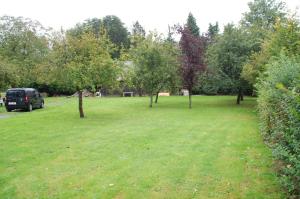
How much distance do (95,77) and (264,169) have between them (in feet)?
40.3

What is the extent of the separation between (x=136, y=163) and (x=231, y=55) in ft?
66.3

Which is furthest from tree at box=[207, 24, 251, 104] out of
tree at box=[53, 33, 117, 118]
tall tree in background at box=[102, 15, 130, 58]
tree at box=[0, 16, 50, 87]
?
tall tree in background at box=[102, 15, 130, 58]

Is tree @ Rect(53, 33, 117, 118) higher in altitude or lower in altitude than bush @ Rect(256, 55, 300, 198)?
A: higher

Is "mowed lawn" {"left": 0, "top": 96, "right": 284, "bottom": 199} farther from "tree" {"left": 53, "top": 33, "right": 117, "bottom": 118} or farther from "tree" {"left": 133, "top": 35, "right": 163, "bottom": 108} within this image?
"tree" {"left": 133, "top": 35, "right": 163, "bottom": 108}

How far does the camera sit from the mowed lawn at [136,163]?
6.74 meters

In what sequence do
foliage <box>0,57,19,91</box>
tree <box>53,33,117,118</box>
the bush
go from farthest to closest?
1. foliage <box>0,57,19,91</box>
2. tree <box>53,33,117,118</box>
3. the bush

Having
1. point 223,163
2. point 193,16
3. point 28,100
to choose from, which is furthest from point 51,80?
point 193,16

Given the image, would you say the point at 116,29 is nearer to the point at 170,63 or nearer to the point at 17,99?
the point at 170,63

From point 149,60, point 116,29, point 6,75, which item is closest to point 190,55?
point 149,60

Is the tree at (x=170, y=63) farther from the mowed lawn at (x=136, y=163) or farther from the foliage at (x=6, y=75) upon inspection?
the mowed lawn at (x=136, y=163)

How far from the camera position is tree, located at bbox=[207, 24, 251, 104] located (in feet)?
88.8

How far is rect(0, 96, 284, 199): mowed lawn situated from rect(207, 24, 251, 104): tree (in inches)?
507

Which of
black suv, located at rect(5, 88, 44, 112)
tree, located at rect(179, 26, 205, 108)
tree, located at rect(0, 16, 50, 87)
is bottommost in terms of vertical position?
black suv, located at rect(5, 88, 44, 112)

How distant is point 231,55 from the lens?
27.2 metres
